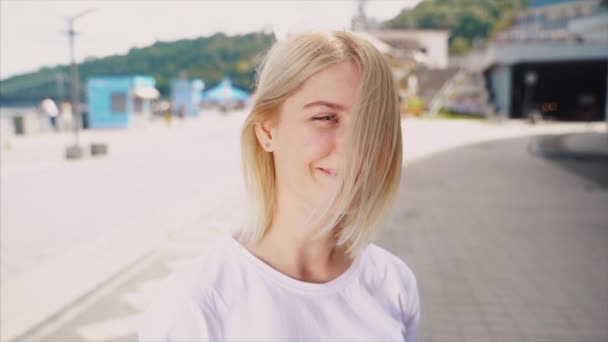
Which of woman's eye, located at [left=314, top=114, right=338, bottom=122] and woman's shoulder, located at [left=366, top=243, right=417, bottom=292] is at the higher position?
woman's eye, located at [left=314, top=114, right=338, bottom=122]

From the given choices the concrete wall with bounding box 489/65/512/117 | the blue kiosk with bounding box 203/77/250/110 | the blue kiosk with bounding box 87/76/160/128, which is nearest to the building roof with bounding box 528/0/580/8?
the concrete wall with bounding box 489/65/512/117

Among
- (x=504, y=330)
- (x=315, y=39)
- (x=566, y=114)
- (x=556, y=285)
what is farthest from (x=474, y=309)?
(x=566, y=114)

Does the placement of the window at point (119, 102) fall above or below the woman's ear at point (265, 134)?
below

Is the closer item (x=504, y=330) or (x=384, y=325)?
(x=384, y=325)

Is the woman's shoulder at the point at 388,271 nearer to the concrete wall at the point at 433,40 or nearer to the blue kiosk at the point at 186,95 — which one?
the blue kiosk at the point at 186,95

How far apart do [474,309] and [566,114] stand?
3908cm

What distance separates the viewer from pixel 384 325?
1341mm

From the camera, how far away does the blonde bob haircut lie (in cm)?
118

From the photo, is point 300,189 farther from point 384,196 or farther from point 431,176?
point 431,176

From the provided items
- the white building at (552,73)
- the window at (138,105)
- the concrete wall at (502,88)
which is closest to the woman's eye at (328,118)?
the window at (138,105)

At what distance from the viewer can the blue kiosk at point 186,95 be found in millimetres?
38031

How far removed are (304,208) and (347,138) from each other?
0.23 metres

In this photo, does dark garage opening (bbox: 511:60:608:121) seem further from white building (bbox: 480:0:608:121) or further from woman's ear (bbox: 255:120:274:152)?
woman's ear (bbox: 255:120:274:152)

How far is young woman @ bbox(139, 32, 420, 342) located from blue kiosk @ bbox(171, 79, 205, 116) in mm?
37619
